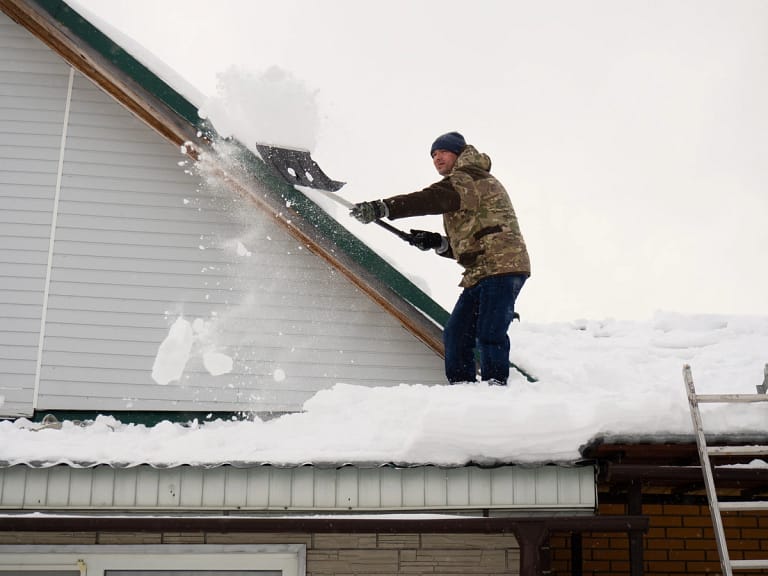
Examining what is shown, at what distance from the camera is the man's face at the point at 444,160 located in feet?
19.0

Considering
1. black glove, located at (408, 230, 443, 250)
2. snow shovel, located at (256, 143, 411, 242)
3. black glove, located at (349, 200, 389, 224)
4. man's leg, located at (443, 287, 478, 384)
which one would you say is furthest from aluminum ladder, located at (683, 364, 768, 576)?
snow shovel, located at (256, 143, 411, 242)

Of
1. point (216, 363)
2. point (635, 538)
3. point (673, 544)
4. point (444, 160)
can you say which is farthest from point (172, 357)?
point (673, 544)

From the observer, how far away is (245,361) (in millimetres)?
6520

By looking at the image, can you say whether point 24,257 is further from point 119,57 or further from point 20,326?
point 119,57

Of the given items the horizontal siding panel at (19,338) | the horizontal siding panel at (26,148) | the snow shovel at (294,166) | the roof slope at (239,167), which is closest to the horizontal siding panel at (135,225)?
the roof slope at (239,167)

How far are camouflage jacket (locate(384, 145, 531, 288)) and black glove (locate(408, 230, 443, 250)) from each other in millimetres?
298

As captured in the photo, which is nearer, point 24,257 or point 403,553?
point 403,553

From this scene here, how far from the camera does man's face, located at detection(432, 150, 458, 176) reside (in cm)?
579

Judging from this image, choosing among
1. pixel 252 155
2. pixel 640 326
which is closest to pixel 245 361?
pixel 252 155

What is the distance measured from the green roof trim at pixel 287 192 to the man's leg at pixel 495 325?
0.94 m

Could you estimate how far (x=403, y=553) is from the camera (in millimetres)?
5086

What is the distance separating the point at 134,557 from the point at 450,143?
10.9 feet

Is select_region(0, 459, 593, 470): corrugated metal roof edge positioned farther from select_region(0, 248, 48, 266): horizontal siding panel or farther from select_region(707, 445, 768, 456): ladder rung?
select_region(0, 248, 48, 266): horizontal siding panel

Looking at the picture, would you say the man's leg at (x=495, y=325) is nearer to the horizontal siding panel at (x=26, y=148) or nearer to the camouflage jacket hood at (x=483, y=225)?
the camouflage jacket hood at (x=483, y=225)
